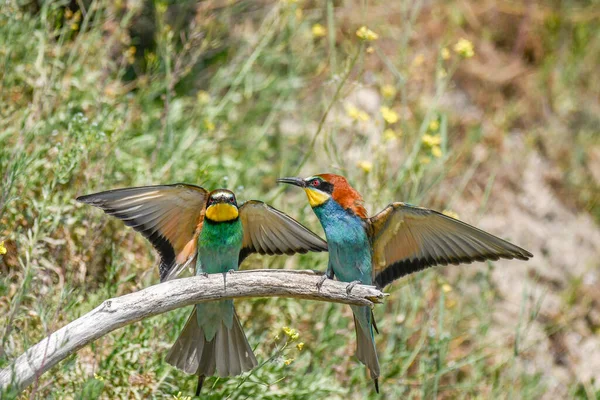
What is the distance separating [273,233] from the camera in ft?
9.45

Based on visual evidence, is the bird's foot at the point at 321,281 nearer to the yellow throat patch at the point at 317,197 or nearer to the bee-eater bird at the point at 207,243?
the bee-eater bird at the point at 207,243

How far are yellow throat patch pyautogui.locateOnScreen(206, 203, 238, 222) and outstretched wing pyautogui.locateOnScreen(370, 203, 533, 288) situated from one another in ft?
1.59

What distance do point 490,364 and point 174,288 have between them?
2494 millimetres

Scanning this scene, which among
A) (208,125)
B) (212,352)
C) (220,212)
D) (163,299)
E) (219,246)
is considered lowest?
(212,352)

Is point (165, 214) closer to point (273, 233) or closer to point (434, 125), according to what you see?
point (273, 233)

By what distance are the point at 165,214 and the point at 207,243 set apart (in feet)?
0.55

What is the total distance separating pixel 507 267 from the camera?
16.0 ft

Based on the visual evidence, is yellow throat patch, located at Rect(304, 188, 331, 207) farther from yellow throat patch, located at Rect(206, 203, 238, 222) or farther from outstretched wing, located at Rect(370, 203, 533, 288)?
yellow throat patch, located at Rect(206, 203, 238, 222)

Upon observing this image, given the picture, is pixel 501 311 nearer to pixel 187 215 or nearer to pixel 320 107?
pixel 320 107

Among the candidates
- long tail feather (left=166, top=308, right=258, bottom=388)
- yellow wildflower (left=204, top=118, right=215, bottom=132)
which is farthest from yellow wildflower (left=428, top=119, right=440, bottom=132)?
long tail feather (left=166, top=308, right=258, bottom=388)

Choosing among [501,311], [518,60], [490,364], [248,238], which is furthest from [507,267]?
[248,238]

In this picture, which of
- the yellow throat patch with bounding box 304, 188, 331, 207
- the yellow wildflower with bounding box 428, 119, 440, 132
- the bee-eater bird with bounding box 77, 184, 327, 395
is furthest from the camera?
the yellow wildflower with bounding box 428, 119, 440, 132

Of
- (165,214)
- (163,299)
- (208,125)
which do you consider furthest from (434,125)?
(163,299)

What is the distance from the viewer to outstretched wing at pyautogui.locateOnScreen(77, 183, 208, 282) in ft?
8.52
